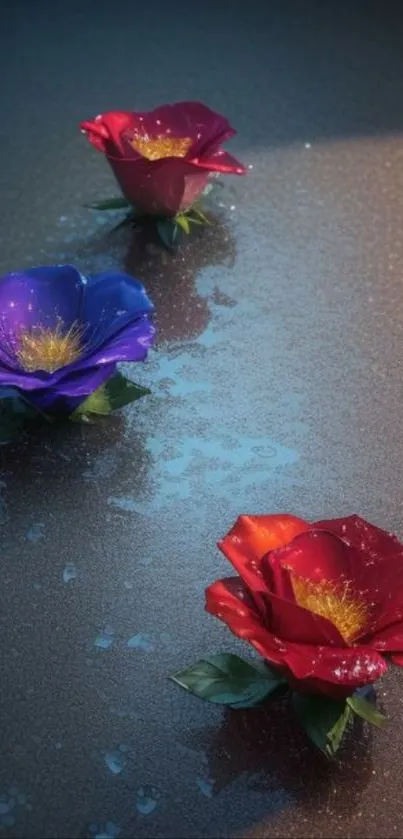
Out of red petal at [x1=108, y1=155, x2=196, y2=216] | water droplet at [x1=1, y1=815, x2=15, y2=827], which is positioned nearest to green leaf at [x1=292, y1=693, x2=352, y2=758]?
water droplet at [x1=1, y1=815, x2=15, y2=827]

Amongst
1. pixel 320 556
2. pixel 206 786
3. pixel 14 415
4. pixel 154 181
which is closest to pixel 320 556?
pixel 320 556

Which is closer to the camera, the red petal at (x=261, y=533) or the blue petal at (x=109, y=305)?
the red petal at (x=261, y=533)

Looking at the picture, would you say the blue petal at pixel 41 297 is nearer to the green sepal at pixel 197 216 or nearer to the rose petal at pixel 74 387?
the rose petal at pixel 74 387

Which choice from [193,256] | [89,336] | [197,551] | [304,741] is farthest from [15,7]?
[304,741]

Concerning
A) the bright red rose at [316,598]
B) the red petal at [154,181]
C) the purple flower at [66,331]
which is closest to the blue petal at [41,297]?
the purple flower at [66,331]

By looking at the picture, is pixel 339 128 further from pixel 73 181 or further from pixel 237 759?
pixel 237 759

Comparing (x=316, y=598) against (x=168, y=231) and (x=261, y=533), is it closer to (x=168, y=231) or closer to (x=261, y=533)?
(x=261, y=533)
